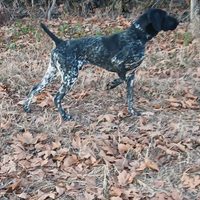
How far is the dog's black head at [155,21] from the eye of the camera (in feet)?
12.5

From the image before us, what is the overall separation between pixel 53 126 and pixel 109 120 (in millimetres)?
769

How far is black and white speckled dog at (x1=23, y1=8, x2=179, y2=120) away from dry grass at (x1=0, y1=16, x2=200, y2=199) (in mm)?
350

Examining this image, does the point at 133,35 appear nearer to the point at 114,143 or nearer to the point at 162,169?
the point at 114,143

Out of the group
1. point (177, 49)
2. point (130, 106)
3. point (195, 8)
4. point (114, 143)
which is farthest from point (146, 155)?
point (195, 8)

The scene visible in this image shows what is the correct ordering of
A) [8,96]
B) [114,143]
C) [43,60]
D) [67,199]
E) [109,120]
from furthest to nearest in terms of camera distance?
[43,60] < [8,96] < [109,120] < [114,143] < [67,199]

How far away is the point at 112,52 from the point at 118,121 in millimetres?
969

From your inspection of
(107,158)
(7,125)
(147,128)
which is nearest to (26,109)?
(7,125)

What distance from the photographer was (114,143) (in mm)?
3561

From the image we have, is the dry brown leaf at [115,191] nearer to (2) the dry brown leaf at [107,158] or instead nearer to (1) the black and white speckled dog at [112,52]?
(2) the dry brown leaf at [107,158]

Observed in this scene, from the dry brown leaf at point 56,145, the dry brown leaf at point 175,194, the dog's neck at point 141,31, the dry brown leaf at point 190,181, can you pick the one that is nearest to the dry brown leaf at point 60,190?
the dry brown leaf at point 56,145

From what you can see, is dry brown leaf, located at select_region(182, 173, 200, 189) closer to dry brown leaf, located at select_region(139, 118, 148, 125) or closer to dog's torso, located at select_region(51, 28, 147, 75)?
dry brown leaf, located at select_region(139, 118, 148, 125)

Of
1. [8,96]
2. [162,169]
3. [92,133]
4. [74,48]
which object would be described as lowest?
[162,169]

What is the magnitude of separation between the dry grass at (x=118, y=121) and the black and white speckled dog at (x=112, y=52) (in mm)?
350

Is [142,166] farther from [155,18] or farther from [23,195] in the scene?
[155,18]
